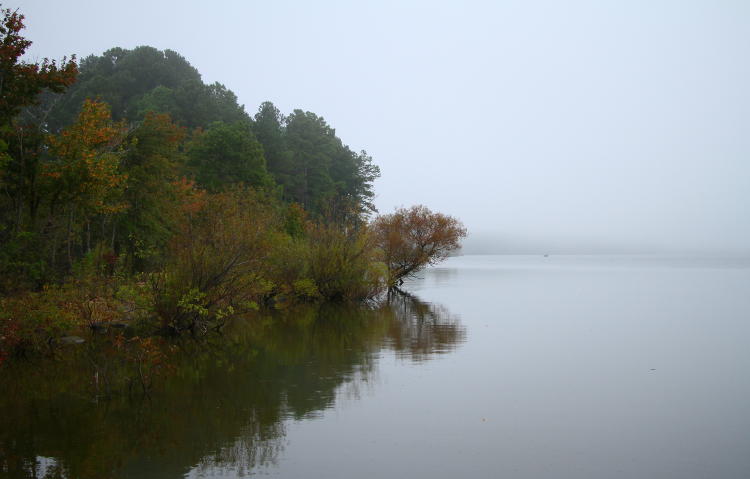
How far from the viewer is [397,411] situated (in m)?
10.6

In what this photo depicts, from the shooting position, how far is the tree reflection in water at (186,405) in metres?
7.90

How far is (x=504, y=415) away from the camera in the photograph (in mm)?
10562

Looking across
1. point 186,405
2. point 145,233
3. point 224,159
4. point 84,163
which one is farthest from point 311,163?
point 186,405

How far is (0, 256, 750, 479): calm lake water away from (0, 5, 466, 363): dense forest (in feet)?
5.75

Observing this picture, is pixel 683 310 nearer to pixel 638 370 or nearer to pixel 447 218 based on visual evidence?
pixel 638 370

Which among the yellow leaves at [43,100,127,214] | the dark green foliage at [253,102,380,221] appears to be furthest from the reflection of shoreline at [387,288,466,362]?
the dark green foliage at [253,102,380,221]

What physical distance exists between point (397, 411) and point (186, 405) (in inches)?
142

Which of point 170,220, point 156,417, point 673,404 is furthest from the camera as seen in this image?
point 170,220

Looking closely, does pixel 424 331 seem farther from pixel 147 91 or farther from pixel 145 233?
pixel 147 91

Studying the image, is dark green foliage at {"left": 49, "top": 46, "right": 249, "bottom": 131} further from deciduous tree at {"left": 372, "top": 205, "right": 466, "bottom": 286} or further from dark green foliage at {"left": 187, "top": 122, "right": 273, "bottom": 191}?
deciduous tree at {"left": 372, "top": 205, "right": 466, "bottom": 286}

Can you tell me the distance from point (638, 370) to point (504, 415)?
594cm

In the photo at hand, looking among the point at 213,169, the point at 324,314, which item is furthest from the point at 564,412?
the point at 213,169

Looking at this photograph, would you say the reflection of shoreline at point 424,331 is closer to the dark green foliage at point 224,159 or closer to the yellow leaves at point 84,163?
the yellow leaves at point 84,163

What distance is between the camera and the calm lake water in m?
7.99
